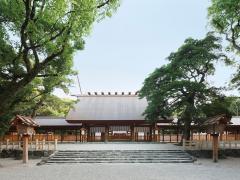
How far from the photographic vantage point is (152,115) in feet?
104

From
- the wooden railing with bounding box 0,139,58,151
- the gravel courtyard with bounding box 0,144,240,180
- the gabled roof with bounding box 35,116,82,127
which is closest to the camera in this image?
the gravel courtyard with bounding box 0,144,240,180

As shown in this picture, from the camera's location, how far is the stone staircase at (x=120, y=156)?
24.0 meters

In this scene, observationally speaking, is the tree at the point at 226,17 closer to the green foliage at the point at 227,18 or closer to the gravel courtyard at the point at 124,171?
the green foliage at the point at 227,18

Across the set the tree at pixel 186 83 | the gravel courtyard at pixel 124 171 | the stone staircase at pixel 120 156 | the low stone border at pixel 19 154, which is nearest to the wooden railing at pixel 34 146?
the low stone border at pixel 19 154

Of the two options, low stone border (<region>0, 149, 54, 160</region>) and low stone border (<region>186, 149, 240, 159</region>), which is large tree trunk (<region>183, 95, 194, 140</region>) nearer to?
low stone border (<region>186, 149, 240, 159</region>)

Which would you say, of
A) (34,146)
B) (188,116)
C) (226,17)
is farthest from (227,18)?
(34,146)

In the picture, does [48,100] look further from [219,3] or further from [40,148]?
[219,3]

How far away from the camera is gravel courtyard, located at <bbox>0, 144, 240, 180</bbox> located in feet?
56.7

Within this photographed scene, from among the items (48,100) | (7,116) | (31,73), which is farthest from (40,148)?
(31,73)

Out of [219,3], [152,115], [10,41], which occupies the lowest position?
[152,115]

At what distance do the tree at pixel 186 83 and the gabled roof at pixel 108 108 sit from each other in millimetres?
7116

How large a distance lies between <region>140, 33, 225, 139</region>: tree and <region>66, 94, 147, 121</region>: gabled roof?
7.12 m

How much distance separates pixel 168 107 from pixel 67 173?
14339mm

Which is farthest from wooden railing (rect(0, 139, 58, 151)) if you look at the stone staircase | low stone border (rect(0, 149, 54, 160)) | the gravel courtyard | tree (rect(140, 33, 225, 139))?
tree (rect(140, 33, 225, 139))
